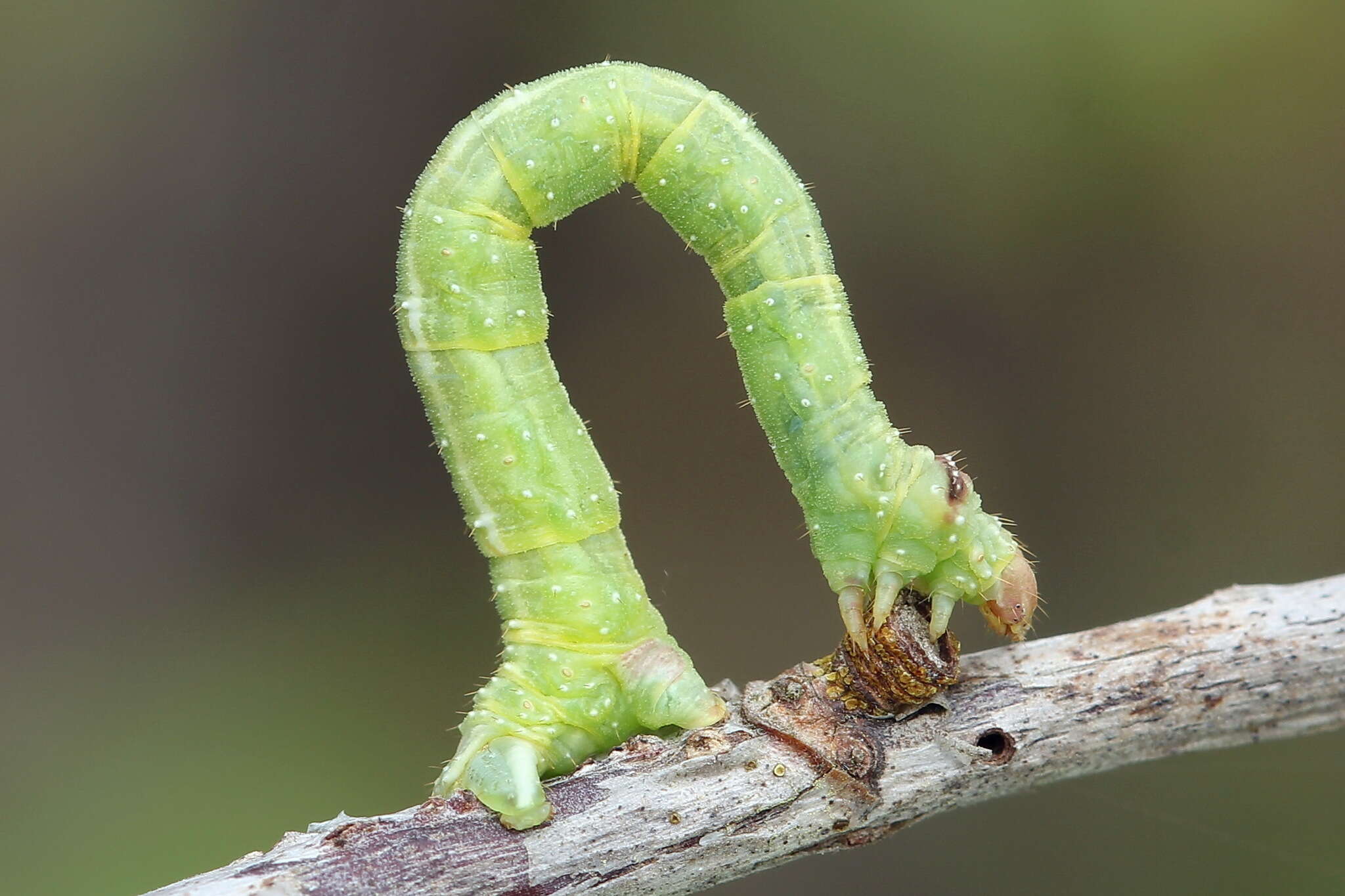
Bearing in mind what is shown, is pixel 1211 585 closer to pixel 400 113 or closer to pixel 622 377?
pixel 622 377

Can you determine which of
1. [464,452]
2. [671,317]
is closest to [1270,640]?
[464,452]

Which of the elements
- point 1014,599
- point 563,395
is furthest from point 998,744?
point 563,395

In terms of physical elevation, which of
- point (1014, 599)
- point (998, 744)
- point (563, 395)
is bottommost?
point (998, 744)

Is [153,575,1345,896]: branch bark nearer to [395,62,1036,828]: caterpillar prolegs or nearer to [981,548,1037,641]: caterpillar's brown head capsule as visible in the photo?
[981,548,1037,641]: caterpillar's brown head capsule

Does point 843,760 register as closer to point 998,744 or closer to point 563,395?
point 998,744

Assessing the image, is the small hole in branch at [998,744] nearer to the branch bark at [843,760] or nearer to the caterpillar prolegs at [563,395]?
the branch bark at [843,760]

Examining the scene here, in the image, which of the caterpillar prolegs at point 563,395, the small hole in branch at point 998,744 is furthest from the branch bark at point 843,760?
the caterpillar prolegs at point 563,395

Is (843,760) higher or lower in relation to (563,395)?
lower
